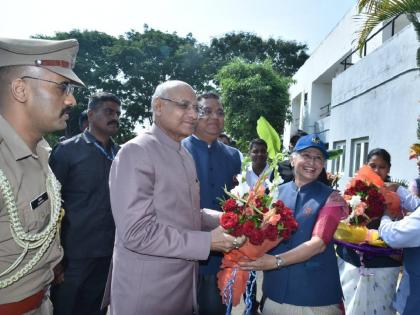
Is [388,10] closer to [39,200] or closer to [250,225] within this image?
[250,225]

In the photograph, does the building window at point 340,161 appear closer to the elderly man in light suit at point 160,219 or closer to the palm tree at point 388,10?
the palm tree at point 388,10

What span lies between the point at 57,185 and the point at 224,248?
3.48ft

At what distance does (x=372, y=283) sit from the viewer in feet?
12.3

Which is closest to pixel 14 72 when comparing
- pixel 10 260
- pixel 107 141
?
pixel 10 260

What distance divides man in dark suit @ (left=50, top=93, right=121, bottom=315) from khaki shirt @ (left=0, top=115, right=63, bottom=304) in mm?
1584

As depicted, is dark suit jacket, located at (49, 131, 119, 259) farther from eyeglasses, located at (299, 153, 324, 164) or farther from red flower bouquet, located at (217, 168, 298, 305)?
eyeglasses, located at (299, 153, 324, 164)

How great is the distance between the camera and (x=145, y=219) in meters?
2.06

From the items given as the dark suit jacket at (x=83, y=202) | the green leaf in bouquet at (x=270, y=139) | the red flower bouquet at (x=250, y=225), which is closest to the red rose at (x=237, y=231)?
the red flower bouquet at (x=250, y=225)

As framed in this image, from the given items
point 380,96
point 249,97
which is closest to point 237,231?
point 380,96

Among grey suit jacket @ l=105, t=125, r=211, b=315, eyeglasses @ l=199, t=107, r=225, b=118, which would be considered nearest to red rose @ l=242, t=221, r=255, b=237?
grey suit jacket @ l=105, t=125, r=211, b=315

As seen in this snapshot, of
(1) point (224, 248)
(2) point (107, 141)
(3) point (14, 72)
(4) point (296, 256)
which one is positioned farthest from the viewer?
(2) point (107, 141)

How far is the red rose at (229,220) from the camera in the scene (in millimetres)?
2211

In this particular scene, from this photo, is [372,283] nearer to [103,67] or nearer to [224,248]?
[224,248]

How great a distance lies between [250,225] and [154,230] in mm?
585
